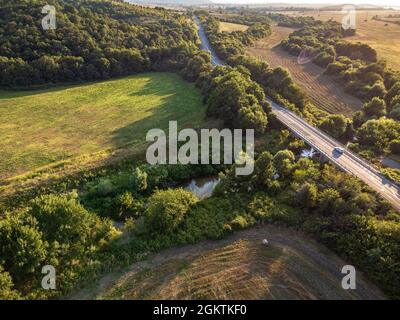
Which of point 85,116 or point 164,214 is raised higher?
point 85,116

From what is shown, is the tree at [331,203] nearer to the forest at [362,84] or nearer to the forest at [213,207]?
the forest at [213,207]

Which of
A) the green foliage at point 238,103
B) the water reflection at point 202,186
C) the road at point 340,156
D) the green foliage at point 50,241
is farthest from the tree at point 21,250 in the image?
the green foliage at point 238,103

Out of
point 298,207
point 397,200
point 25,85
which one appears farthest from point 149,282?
point 25,85

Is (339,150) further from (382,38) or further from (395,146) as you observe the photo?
(382,38)

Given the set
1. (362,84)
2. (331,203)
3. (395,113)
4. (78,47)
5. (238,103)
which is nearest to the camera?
(331,203)

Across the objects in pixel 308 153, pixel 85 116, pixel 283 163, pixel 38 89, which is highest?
pixel 38 89

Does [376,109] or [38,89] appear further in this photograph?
[38,89]

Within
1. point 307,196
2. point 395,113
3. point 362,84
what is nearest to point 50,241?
point 307,196

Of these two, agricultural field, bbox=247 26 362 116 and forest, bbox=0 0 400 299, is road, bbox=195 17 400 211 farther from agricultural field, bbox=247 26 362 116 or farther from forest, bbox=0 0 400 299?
agricultural field, bbox=247 26 362 116
